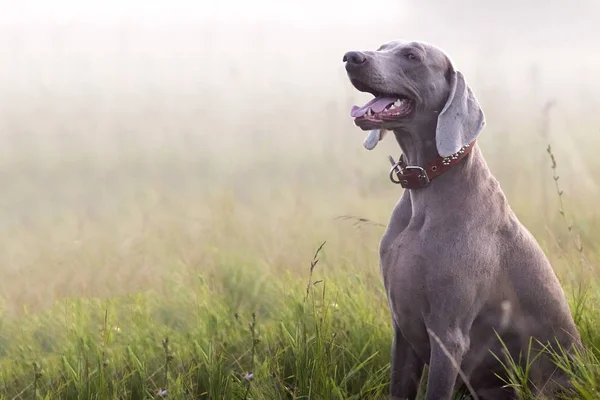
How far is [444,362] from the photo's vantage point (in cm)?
341

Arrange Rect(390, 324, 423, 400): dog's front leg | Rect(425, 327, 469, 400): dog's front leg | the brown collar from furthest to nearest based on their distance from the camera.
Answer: Rect(390, 324, 423, 400): dog's front leg
the brown collar
Rect(425, 327, 469, 400): dog's front leg

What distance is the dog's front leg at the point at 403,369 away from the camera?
3764 millimetres

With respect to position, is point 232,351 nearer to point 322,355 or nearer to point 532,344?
point 322,355

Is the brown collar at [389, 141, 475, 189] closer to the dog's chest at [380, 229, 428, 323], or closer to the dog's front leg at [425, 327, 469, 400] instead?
the dog's chest at [380, 229, 428, 323]

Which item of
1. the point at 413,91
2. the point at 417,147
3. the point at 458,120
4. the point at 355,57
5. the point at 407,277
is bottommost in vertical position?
the point at 407,277

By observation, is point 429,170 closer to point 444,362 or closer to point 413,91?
point 413,91

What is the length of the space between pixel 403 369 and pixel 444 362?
15.8 inches

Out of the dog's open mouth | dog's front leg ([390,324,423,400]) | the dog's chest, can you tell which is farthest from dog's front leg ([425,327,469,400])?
the dog's open mouth

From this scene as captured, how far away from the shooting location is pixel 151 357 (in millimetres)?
4250

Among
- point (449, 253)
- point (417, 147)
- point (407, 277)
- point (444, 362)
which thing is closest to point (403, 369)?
point (444, 362)

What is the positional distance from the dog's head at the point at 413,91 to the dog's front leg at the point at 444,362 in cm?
88

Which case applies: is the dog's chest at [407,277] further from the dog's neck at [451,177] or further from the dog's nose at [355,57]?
the dog's nose at [355,57]

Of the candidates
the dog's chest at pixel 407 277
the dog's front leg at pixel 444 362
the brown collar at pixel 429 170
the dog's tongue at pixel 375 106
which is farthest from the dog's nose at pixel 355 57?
the dog's front leg at pixel 444 362

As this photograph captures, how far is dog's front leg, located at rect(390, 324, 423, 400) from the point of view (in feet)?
12.3
